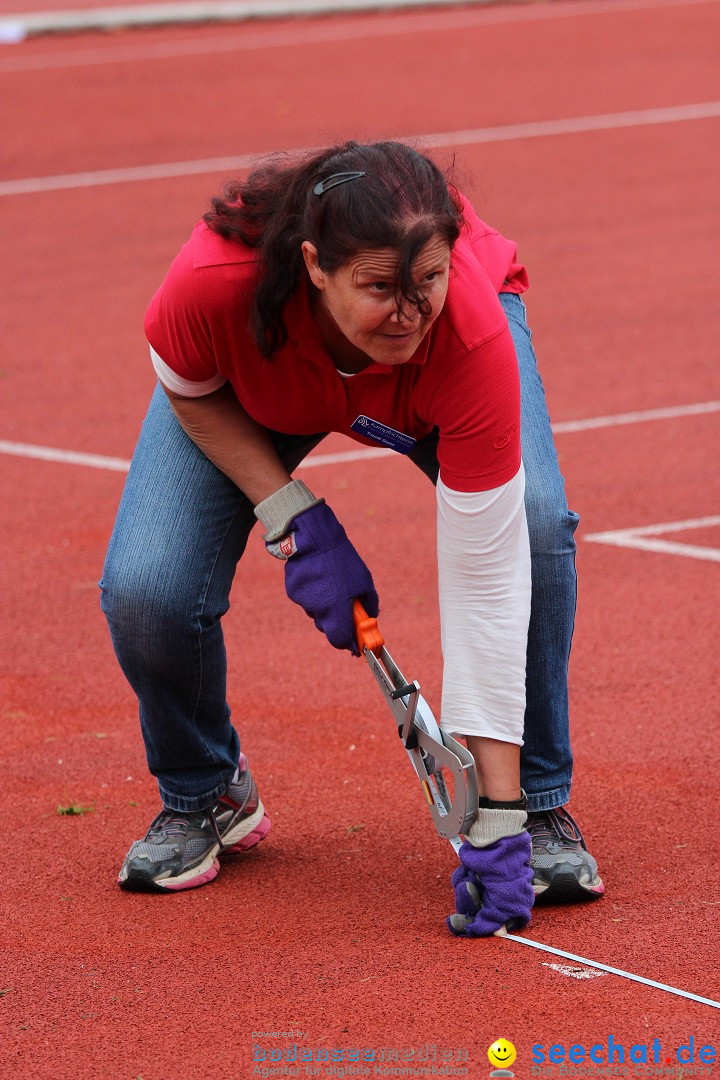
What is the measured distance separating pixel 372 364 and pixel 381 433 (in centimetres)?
21

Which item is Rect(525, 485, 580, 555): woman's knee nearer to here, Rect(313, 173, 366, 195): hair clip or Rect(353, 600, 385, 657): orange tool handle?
Rect(353, 600, 385, 657): orange tool handle

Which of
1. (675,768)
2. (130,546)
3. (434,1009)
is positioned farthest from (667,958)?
(130,546)

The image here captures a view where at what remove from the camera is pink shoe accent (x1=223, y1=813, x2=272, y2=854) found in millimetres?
3572

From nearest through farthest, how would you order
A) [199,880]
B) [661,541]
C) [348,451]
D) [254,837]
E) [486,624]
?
[486,624] → [199,880] → [254,837] → [661,541] → [348,451]

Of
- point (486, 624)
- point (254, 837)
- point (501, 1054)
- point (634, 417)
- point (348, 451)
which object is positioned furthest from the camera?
point (634, 417)

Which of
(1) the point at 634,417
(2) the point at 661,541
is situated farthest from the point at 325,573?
(1) the point at 634,417

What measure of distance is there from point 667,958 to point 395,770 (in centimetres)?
120

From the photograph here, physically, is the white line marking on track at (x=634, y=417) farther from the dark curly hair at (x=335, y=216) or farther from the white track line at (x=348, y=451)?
the dark curly hair at (x=335, y=216)

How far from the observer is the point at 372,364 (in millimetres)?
2908

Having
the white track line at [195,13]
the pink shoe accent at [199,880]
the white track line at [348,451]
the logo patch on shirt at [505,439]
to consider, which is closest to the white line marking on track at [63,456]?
the white track line at [348,451]

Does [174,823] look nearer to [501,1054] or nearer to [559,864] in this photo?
[559,864]

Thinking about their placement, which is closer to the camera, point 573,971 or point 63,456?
point 573,971

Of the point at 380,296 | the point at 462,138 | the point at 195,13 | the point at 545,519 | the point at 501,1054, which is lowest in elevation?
the point at 501,1054

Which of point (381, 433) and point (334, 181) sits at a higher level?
point (334, 181)
